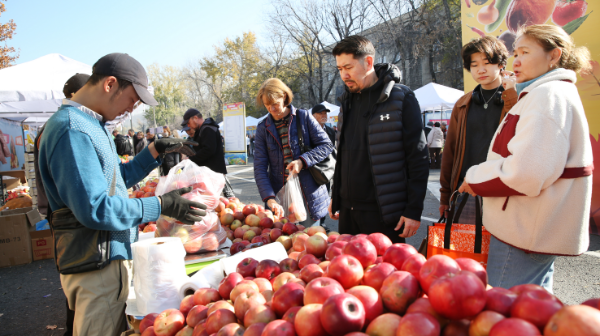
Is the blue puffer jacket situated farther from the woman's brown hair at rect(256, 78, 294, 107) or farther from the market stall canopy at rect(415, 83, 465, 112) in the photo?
the market stall canopy at rect(415, 83, 465, 112)

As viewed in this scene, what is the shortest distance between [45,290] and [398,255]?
4.89 meters

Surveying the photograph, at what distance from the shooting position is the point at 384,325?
3.41 feet

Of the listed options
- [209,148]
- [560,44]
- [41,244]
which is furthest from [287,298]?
[41,244]

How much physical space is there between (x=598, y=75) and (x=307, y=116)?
466cm

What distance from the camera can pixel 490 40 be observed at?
2.71m

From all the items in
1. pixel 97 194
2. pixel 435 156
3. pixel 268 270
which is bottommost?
pixel 435 156

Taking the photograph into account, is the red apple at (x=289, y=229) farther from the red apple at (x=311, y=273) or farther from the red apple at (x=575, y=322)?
the red apple at (x=575, y=322)

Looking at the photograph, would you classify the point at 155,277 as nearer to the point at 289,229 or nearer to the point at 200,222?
the point at 200,222

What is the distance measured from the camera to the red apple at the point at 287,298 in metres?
1.29

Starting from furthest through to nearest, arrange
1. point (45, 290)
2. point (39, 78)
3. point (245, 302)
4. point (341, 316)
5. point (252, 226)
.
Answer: point (39, 78) → point (45, 290) → point (252, 226) → point (245, 302) → point (341, 316)

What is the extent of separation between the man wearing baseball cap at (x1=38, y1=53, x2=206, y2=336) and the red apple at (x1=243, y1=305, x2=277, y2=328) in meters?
0.88

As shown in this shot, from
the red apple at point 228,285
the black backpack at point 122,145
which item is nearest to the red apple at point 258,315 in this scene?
the red apple at point 228,285

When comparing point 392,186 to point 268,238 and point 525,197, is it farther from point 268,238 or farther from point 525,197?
point 268,238

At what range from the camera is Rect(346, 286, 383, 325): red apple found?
1138 millimetres
